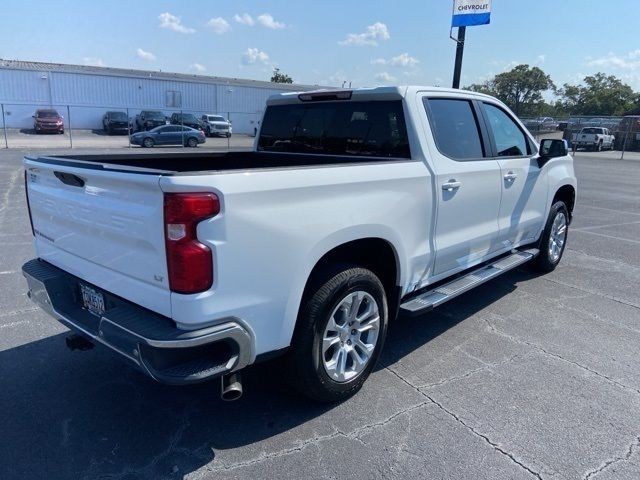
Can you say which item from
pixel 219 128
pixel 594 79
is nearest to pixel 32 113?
pixel 219 128

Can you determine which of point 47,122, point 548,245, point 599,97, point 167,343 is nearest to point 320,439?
point 167,343

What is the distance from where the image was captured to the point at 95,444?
2.79 meters

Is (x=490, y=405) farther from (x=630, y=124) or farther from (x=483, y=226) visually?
(x=630, y=124)

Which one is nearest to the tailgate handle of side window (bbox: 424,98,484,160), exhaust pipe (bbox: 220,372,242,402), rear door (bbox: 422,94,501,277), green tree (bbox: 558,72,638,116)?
exhaust pipe (bbox: 220,372,242,402)

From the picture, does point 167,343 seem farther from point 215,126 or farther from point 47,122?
point 215,126

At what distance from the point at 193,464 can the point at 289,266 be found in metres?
1.18

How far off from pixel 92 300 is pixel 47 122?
36.8m

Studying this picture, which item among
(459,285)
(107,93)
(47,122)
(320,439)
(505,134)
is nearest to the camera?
(320,439)

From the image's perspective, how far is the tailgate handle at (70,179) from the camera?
2.77 m

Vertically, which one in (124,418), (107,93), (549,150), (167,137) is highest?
(107,93)

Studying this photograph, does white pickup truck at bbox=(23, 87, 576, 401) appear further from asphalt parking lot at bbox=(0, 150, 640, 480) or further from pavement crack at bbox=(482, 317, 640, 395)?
pavement crack at bbox=(482, 317, 640, 395)

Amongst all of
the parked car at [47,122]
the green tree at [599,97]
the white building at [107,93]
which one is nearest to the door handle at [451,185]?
the white building at [107,93]

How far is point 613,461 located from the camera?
2.74 m

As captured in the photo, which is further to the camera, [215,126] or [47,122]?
[215,126]
